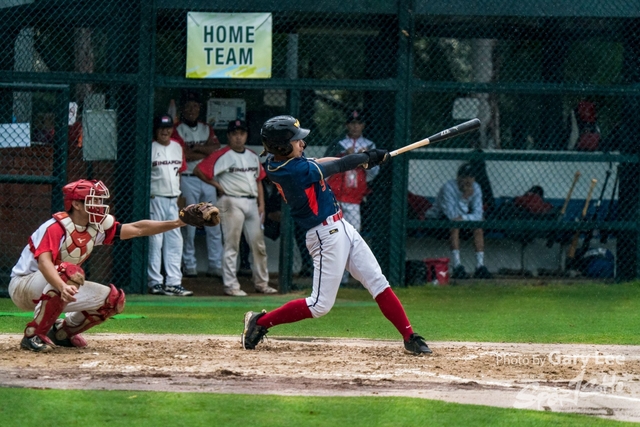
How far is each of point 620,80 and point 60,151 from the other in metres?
6.01

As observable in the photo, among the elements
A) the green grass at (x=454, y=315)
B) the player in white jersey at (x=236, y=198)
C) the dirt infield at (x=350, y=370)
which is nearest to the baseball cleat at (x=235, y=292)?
the player in white jersey at (x=236, y=198)

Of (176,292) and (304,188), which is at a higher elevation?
(304,188)

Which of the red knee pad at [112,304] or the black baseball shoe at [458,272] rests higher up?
the red knee pad at [112,304]

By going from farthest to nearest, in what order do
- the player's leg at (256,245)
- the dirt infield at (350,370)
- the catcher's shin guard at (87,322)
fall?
1. the player's leg at (256,245)
2. the catcher's shin guard at (87,322)
3. the dirt infield at (350,370)

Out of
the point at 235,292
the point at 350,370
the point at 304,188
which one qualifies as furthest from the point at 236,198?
the point at 350,370

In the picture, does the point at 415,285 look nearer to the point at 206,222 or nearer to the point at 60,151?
the point at 60,151

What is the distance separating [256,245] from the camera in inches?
410

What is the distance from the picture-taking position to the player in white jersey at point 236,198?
10391 millimetres

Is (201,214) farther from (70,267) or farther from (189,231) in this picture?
(189,231)

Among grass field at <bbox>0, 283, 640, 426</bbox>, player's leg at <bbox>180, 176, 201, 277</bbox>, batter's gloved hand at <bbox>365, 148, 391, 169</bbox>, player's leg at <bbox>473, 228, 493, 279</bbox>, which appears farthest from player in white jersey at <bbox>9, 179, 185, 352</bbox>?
player's leg at <bbox>473, 228, 493, 279</bbox>

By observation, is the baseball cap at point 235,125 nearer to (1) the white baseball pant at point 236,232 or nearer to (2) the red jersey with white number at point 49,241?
(1) the white baseball pant at point 236,232

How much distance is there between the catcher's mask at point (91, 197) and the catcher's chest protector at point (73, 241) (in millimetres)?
82

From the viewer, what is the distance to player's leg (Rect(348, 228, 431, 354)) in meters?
6.55

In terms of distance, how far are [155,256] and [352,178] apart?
2198 millimetres
